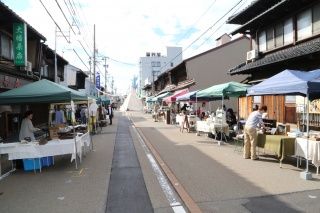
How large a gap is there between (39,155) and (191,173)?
441 centimetres

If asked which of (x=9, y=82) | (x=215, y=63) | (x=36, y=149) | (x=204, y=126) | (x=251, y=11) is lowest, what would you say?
(x=36, y=149)

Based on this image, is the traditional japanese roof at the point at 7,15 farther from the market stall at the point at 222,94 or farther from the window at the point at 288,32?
the window at the point at 288,32

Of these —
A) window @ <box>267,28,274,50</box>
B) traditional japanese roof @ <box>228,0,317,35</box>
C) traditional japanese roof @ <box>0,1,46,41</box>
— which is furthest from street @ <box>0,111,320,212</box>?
window @ <box>267,28,274,50</box>

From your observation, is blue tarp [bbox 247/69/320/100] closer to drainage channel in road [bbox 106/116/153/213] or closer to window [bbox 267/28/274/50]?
drainage channel in road [bbox 106/116/153/213]

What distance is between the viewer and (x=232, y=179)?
870cm

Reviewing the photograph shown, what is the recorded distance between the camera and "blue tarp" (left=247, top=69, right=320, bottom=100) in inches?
355

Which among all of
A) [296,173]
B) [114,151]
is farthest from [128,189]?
[114,151]

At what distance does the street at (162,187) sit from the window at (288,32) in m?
8.00

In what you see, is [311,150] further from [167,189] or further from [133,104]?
[133,104]

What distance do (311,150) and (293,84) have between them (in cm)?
180

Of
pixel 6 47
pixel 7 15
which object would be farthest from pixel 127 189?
pixel 6 47

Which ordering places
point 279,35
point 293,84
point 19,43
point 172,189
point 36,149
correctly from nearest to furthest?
1. point 172,189
2. point 293,84
3. point 36,149
4. point 19,43
5. point 279,35

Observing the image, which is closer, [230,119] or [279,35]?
[279,35]

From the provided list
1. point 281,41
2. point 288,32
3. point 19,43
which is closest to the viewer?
point 19,43
